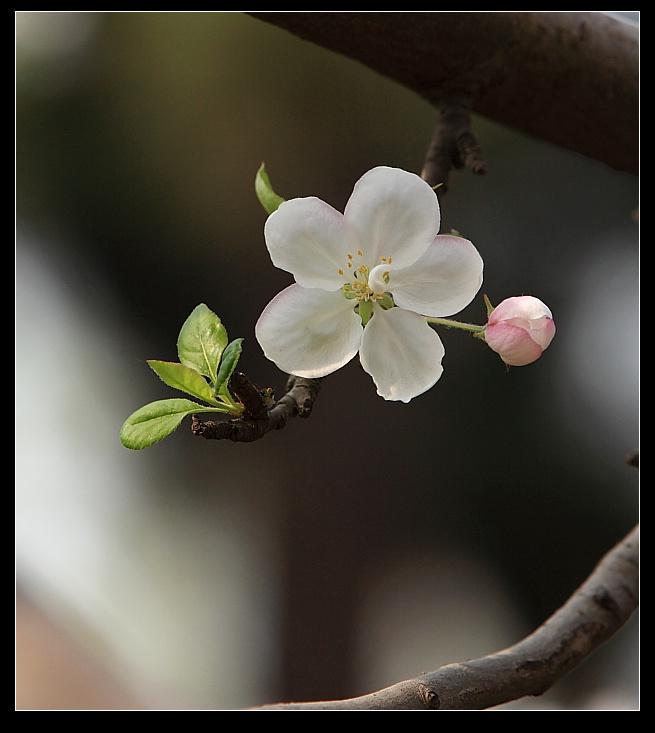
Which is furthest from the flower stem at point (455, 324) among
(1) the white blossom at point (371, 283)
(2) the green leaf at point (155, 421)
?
(2) the green leaf at point (155, 421)

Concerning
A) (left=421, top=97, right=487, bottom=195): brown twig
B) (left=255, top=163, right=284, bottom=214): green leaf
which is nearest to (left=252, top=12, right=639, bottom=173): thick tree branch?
(left=421, top=97, right=487, bottom=195): brown twig

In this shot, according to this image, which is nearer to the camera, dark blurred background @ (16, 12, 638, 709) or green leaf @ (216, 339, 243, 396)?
green leaf @ (216, 339, 243, 396)

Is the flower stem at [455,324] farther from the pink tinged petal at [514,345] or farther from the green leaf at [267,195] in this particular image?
the green leaf at [267,195]

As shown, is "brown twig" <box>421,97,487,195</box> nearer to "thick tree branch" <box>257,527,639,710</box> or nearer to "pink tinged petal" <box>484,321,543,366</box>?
"pink tinged petal" <box>484,321,543,366</box>

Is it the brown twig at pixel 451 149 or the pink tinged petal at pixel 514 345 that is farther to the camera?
the brown twig at pixel 451 149
